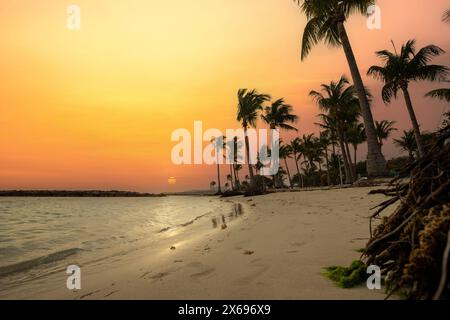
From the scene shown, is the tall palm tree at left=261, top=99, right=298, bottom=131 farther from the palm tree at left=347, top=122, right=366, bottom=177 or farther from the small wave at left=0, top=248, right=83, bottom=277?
the small wave at left=0, top=248, right=83, bottom=277

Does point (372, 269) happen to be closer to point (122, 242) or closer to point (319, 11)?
point (122, 242)

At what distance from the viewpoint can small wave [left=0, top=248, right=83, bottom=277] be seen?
5.21 metres

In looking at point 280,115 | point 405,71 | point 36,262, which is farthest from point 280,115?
point 36,262

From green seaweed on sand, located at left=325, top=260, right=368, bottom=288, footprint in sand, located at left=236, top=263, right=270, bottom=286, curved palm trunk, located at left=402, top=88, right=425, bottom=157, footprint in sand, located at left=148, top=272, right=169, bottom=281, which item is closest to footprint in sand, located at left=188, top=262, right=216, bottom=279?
footprint in sand, located at left=148, top=272, right=169, bottom=281

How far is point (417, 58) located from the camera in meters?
24.6

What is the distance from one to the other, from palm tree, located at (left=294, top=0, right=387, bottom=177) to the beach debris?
14.2 metres

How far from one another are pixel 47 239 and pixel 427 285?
936 centimetres

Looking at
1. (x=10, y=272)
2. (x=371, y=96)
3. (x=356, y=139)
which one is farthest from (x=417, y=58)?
(x=10, y=272)

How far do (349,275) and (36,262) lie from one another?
18.7 ft

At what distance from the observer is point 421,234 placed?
1.93 metres

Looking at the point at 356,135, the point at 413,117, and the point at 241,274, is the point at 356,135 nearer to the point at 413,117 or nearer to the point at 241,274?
the point at 413,117

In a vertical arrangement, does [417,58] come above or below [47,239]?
above

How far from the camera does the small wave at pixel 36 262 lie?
5.21 meters

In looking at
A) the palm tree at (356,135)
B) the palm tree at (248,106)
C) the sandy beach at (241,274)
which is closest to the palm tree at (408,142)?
the palm tree at (356,135)
